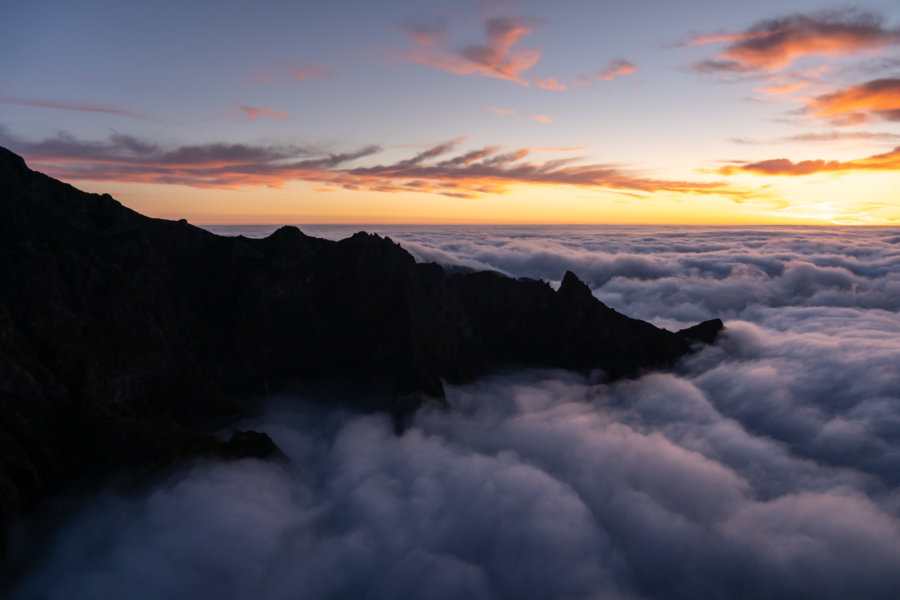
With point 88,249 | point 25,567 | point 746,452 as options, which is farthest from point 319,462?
point 746,452

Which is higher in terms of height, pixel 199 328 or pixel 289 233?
pixel 289 233

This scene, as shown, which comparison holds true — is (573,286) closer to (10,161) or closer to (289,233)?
(289,233)

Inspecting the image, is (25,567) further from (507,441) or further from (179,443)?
(507,441)

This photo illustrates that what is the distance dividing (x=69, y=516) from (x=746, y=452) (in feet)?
263

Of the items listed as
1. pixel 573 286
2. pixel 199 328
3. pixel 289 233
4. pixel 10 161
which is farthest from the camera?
pixel 573 286

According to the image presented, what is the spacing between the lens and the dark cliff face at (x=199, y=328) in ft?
113

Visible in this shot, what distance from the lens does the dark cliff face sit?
1356 inches

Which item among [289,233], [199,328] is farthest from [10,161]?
[289,233]

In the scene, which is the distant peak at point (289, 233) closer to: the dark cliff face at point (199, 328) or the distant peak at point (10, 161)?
the dark cliff face at point (199, 328)

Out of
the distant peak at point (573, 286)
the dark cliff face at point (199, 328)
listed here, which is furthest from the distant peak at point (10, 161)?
the distant peak at point (573, 286)

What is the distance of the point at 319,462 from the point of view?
52656 mm

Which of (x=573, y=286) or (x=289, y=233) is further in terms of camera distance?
(x=573, y=286)

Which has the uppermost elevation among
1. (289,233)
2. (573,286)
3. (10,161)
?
(10,161)

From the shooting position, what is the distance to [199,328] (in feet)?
184
